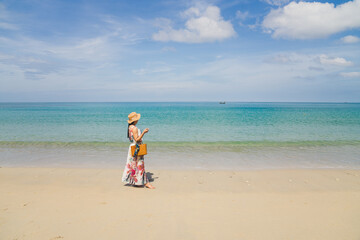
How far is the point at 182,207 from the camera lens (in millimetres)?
4863

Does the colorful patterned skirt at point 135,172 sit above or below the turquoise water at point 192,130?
above

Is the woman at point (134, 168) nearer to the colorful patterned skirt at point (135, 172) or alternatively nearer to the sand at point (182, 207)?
the colorful patterned skirt at point (135, 172)

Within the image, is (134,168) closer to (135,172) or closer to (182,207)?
(135,172)

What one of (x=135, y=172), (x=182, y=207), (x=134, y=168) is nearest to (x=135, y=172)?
(x=135, y=172)

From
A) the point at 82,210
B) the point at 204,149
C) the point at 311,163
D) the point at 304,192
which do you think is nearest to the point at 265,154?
the point at 311,163

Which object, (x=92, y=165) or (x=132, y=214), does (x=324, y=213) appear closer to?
(x=132, y=214)

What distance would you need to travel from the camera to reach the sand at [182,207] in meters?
3.89

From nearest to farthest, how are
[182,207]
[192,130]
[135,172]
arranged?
[182,207] < [135,172] < [192,130]

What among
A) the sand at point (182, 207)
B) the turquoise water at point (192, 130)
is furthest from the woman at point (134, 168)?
the turquoise water at point (192, 130)

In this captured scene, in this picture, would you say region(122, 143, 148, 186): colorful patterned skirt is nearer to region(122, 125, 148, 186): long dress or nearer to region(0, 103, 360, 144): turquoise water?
region(122, 125, 148, 186): long dress

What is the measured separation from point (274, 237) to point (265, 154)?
7.84 meters

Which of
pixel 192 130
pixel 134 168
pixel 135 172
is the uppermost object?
pixel 134 168

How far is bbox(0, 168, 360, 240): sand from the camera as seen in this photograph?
12.8 ft

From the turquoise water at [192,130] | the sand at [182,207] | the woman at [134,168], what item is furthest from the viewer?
the turquoise water at [192,130]
